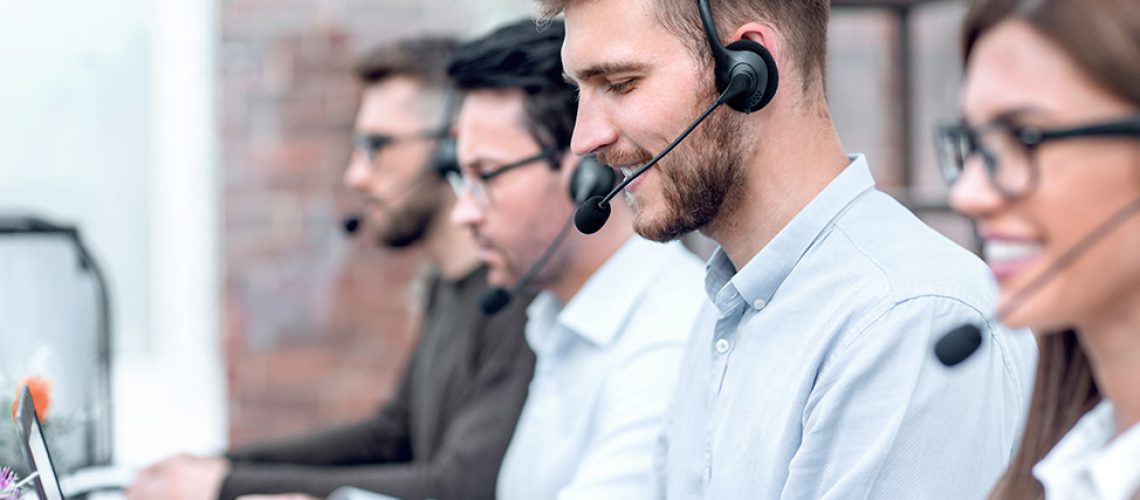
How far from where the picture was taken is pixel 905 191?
9.32 ft

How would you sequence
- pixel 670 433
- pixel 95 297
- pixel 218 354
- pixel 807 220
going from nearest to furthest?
pixel 807 220 < pixel 670 433 < pixel 95 297 < pixel 218 354

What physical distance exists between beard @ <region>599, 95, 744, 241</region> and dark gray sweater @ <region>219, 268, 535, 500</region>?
800 millimetres

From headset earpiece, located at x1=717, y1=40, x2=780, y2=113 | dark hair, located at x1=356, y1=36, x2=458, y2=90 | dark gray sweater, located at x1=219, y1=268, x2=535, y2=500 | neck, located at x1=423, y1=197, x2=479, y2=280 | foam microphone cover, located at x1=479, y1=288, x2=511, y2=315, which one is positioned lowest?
dark gray sweater, located at x1=219, y1=268, x2=535, y2=500

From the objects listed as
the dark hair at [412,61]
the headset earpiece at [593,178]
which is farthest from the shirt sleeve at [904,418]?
the dark hair at [412,61]

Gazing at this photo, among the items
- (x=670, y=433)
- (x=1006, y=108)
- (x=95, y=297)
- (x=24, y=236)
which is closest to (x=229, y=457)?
(x=95, y=297)

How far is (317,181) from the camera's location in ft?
A: 9.81

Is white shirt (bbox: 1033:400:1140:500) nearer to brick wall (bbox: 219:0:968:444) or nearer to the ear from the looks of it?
the ear

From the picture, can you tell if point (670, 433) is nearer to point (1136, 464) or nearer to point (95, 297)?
point (1136, 464)

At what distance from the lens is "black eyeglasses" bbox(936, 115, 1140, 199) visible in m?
0.76

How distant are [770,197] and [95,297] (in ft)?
4.51

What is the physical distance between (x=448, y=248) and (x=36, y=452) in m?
1.40

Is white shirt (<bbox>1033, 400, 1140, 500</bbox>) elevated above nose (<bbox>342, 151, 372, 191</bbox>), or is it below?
above

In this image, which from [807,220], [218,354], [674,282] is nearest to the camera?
[807,220]

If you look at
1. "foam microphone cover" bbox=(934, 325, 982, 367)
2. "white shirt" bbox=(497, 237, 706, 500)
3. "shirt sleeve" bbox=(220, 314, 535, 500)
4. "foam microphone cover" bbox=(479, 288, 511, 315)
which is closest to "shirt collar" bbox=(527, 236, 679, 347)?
"white shirt" bbox=(497, 237, 706, 500)
